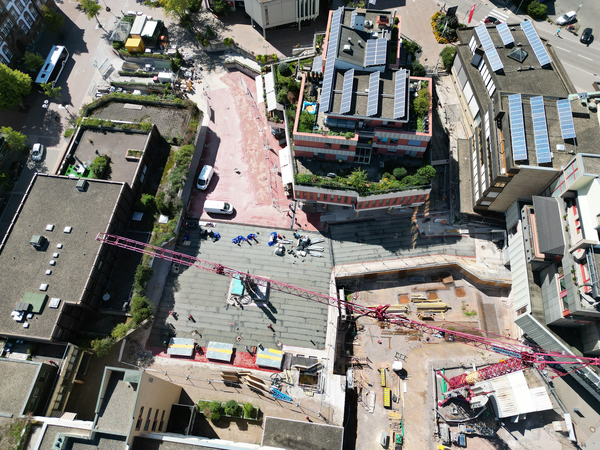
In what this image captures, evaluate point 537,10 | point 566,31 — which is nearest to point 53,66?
point 537,10

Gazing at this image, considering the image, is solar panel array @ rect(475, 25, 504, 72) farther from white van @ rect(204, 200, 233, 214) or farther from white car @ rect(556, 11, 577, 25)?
white van @ rect(204, 200, 233, 214)

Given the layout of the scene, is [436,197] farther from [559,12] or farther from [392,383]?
[559,12]

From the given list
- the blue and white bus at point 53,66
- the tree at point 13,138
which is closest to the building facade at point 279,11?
the blue and white bus at point 53,66

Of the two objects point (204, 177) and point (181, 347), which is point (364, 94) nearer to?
point (204, 177)

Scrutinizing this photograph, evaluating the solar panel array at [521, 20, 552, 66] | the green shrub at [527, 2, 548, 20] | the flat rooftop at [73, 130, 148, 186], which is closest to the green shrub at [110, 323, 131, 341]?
the flat rooftop at [73, 130, 148, 186]

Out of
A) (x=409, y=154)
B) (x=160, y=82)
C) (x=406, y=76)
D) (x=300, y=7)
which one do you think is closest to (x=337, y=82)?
(x=406, y=76)

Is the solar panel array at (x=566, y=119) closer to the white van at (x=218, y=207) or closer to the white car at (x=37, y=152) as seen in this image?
the white van at (x=218, y=207)
